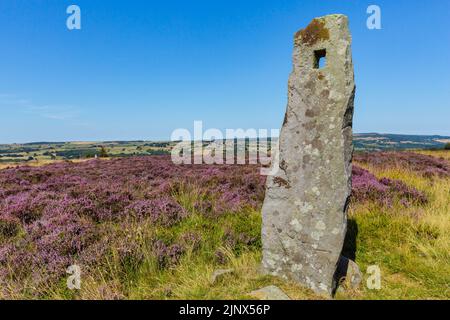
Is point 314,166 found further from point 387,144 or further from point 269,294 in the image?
point 387,144

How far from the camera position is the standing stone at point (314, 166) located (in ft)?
12.8

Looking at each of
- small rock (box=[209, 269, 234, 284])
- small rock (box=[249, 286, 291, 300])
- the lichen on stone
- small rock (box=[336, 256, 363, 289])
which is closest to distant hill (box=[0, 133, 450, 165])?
small rock (box=[336, 256, 363, 289])

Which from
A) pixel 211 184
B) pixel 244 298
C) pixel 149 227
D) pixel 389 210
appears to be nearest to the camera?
pixel 244 298

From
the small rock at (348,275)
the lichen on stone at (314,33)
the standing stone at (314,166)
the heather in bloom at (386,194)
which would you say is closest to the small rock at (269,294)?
the standing stone at (314,166)

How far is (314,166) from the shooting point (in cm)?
406

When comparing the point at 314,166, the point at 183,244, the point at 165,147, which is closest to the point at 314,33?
the point at 314,166

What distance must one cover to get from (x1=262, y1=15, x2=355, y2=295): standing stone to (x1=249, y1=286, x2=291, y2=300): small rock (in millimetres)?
526

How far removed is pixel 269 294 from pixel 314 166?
1696 mm

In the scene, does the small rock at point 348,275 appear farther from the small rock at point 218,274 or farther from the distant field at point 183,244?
the small rock at point 218,274

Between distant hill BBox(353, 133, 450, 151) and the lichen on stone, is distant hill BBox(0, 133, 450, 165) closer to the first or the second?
distant hill BBox(353, 133, 450, 151)
